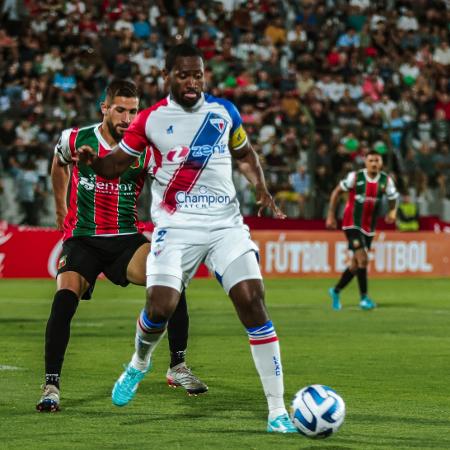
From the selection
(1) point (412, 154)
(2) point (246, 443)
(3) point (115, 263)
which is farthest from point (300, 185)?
(2) point (246, 443)

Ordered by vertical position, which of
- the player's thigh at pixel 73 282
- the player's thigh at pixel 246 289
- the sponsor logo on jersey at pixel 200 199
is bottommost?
the player's thigh at pixel 73 282

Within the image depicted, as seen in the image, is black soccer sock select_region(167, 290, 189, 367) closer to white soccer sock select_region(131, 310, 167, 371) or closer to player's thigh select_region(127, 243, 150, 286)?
player's thigh select_region(127, 243, 150, 286)

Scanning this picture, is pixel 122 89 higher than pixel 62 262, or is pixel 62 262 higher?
pixel 122 89

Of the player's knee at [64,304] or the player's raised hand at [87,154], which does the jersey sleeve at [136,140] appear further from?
the player's knee at [64,304]

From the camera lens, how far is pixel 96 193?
8.41 m

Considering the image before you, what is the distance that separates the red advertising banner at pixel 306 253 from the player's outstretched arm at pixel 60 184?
13.4 metres

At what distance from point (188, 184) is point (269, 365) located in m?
1.17

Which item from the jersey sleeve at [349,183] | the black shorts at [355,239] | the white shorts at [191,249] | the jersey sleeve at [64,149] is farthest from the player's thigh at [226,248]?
the jersey sleeve at [349,183]

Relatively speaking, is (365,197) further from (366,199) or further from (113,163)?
(113,163)

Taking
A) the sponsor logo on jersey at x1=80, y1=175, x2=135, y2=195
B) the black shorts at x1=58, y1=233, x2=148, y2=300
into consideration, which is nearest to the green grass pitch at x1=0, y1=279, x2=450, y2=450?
the black shorts at x1=58, y1=233, x2=148, y2=300

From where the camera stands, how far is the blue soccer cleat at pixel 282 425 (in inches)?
261

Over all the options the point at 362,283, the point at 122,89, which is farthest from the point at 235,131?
the point at 362,283

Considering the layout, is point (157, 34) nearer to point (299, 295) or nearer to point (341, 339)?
point (299, 295)

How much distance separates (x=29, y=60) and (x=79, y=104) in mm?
1777
